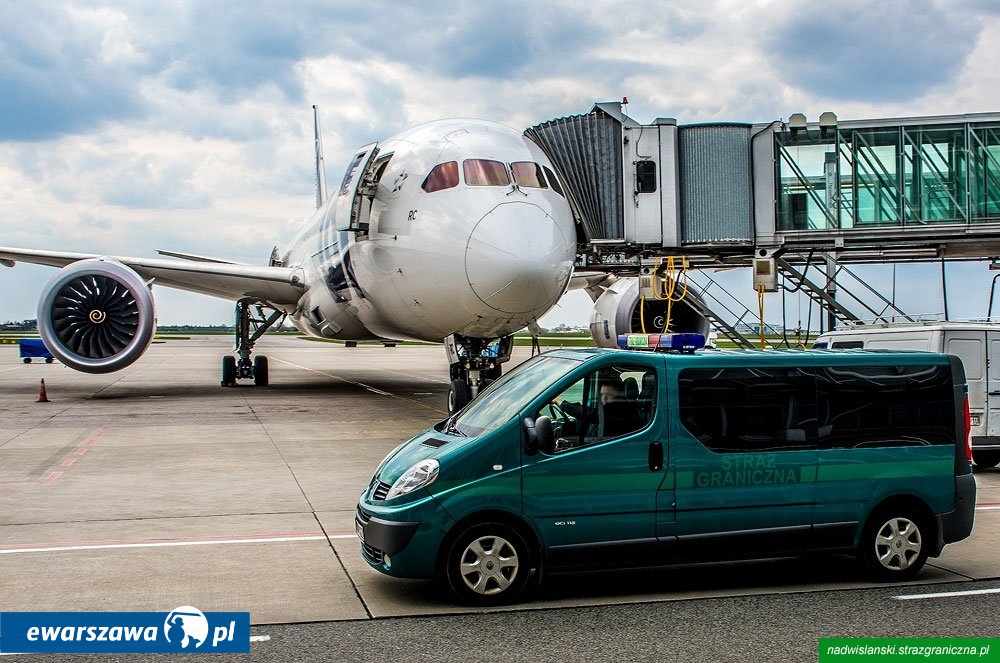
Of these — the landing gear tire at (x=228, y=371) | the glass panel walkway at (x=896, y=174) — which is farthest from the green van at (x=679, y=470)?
the landing gear tire at (x=228, y=371)

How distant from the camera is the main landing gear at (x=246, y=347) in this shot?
26609 mm

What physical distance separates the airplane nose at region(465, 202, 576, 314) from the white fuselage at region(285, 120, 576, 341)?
0.05ft

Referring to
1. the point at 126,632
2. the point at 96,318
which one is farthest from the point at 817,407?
the point at 96,318

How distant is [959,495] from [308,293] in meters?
17.7

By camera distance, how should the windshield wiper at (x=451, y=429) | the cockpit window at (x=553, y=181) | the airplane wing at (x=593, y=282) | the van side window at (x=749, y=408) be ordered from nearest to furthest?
1. the van side window at (x=749, y=408)
2. the windshield wiper at (x=451, y=429)
3. the cockpit window at (x=553, y=181)
4. the airplane wing at (x=593, y=282)

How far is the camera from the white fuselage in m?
13.8

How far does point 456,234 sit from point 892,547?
8.47 meters

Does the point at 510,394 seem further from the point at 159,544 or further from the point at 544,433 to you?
the point at 159,544

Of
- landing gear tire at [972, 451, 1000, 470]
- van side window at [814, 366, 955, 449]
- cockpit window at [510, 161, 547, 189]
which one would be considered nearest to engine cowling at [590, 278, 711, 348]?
Result: cockpit window at [510, 161, 547, 189]

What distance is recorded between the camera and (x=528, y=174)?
15023 mm

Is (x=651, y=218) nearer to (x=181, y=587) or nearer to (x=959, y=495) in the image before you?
(x=959, y=495)

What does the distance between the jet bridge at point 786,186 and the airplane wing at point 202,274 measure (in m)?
7.93

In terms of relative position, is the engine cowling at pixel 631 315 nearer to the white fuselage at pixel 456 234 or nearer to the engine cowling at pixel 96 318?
the white fuselage at pixel 456 234

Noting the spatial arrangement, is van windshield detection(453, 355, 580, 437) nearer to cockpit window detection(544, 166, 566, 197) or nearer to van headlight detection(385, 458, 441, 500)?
van headlight detection(385, 458, 441, 500)
